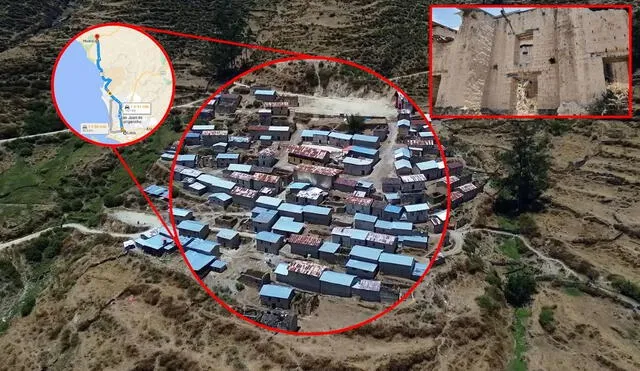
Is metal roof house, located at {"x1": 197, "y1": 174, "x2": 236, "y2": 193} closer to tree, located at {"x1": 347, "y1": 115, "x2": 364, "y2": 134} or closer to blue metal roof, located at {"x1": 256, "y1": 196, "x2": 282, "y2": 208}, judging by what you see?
blue metal roof, located at {"x1": 256, "y1": 196, "x2": 282, "y2": 208}

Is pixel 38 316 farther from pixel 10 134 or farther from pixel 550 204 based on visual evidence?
pixel 550 204

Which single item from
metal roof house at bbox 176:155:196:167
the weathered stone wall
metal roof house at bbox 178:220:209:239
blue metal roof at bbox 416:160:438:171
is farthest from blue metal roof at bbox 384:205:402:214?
metal roof house at bbox 176:155:196:167

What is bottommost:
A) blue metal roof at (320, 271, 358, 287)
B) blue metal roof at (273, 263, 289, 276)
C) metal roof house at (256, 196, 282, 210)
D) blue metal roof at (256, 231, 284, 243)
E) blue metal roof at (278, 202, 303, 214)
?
blue metal roof at (320, 271, 358, 287)

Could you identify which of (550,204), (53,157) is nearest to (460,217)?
(550,204)

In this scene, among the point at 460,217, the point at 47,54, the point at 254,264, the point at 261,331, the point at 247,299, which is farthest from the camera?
the point at 47,54

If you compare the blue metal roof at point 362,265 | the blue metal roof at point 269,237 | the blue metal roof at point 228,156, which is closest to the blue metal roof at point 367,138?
the blue metal roof at point 228,156
